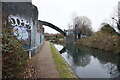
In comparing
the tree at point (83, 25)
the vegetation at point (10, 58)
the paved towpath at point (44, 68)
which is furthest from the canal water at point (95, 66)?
the tree at point (83, 25)

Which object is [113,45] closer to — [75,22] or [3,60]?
[3,60]

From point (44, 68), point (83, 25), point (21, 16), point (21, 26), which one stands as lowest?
point (44, 68)

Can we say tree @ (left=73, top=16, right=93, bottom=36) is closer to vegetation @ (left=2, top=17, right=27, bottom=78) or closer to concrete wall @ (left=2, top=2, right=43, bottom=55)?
concrete wall @ (left=2, top=2, right=43, bottom=55)

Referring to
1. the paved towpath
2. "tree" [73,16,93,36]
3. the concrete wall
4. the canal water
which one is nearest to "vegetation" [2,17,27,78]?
the paved towpath

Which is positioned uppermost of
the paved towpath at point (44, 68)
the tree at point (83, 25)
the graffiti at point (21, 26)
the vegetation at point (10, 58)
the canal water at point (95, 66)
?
the tree at point (83, 25)

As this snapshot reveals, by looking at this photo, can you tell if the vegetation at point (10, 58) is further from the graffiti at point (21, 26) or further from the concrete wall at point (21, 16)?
the graffiti at point (21, 26)

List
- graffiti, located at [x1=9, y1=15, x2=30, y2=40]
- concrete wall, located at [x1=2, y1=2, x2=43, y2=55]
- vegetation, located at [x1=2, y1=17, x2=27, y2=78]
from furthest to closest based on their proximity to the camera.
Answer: graffiti, located at [x1=9, y1=15, x2=30, y2=40]
concrete wall, located at [x1=2, y1=2, x2=43, y2=55]
vegetation, located at [x1=2, y1=17, x2=27, y2=78]

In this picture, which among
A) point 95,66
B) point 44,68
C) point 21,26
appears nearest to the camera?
point 44,68

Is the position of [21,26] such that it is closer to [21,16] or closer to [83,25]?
[21,16]

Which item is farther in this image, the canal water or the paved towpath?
the canal water

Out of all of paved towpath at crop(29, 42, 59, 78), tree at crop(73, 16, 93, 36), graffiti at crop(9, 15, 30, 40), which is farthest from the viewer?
tree at crop(73, 16, 93, 36)

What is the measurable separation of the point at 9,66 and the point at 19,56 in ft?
1.37

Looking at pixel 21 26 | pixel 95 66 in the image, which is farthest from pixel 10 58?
pixel 95 66

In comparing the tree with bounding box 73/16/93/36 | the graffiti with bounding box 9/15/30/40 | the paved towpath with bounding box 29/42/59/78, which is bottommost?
the paved towpath with bounding box 29/42/59/78
